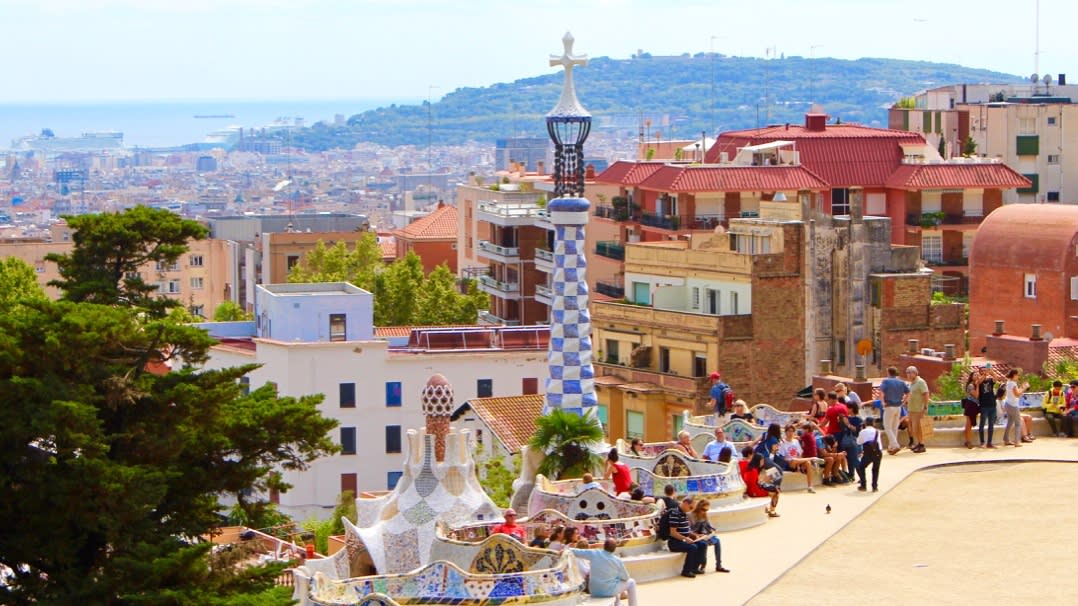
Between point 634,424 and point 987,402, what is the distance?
21546 mm

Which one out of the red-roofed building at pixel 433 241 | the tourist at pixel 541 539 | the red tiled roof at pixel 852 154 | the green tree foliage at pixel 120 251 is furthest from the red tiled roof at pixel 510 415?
the red-roofed building at pixel 433 241

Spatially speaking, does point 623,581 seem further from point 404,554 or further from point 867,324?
point 867,324

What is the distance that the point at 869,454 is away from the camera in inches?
1405

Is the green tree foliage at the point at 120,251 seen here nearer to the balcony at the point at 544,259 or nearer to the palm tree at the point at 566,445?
the palm tree at the point at 566,445

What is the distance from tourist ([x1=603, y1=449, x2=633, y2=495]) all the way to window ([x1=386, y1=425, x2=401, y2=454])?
121 ft

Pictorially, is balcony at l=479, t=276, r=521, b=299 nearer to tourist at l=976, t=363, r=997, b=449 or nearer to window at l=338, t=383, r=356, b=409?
window at l=338, t=383, r=356, b=409

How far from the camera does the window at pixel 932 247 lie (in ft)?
276

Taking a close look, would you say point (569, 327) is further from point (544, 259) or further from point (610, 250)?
point (544, 259)

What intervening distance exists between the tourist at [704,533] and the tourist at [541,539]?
Answer: 73.3 inches

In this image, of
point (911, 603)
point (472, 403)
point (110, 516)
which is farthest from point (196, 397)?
point (472, 403)

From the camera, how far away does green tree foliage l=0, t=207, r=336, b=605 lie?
28.8 metres

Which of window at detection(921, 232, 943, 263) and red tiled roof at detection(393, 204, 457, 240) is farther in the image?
red tiled roof at detection(393, 204, 457, 240)

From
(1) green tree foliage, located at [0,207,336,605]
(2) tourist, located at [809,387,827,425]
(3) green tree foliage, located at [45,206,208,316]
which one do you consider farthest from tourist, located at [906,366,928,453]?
(3) green tree foliage, located at [45,206,208,316]

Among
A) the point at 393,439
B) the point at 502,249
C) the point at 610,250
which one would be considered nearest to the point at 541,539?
the point at 393,439
